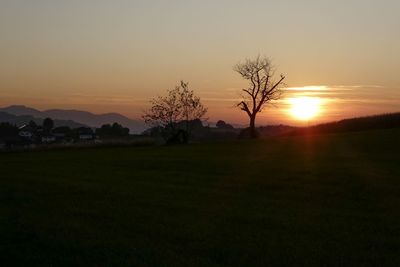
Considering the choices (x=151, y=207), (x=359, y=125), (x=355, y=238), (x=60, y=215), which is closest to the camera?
(x=355, y=238)

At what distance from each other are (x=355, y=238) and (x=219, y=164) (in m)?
18.0

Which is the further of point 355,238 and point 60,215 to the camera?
point 60,215

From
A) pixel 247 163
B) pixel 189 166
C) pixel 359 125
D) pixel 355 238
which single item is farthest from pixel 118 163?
pixel 359 125

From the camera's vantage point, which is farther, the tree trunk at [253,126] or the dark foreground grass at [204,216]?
the tree trunk at [253,126]

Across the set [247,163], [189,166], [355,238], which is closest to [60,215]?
[355,238]

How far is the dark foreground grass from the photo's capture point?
10.5 metres

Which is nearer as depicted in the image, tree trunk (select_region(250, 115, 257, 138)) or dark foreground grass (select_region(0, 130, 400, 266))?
dark foreground grass (select_region(0, 130, 400, 266))

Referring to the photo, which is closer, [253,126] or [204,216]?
[204,216]

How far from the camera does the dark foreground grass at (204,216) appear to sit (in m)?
10.5

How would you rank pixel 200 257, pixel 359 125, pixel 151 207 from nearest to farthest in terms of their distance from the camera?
pixel 200 257
pixel 151 207
pixel 359 125

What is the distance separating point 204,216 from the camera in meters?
14.3

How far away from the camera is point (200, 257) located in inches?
408

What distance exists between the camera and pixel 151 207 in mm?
15805

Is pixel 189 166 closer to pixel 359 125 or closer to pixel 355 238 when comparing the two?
pixel 355 238
